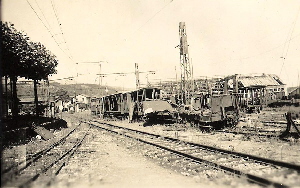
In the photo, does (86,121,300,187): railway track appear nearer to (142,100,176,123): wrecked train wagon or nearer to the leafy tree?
the leafy tree

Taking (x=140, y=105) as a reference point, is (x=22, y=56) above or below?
above

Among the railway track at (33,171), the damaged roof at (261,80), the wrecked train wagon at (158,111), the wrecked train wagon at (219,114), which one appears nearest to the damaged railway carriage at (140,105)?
the wrecked train wagon at (158,111)

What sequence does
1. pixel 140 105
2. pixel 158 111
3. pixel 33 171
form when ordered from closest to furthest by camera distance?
pixel 33 171 → pixel 158 111 → pixel 140 105

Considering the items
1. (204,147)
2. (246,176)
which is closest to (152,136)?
(204,147)

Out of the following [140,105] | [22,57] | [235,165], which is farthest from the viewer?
[140,105]

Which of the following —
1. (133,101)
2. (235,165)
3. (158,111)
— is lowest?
(235,165)

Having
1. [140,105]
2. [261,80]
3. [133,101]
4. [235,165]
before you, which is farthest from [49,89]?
[261,80]

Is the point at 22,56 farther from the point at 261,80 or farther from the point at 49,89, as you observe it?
the point at 261,80

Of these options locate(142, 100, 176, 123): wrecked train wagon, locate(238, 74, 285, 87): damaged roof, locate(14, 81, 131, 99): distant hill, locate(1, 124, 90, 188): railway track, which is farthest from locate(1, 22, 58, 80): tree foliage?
locate(238, 74, 285, 87): damaged roof

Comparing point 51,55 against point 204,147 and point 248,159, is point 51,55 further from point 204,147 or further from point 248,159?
point 248,159
